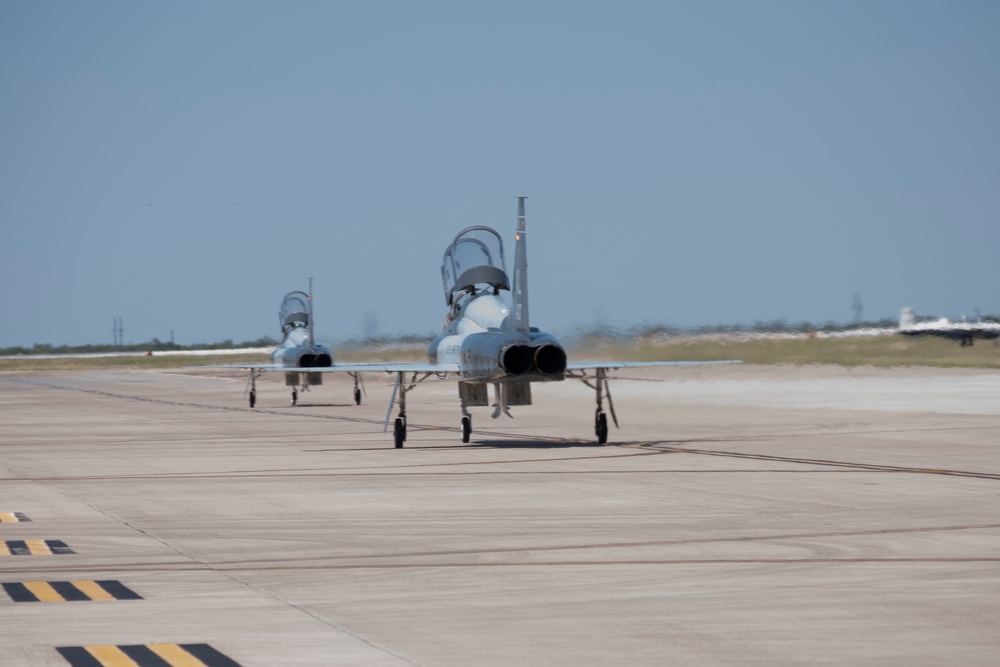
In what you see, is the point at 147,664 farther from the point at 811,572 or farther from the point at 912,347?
the point at 912,347

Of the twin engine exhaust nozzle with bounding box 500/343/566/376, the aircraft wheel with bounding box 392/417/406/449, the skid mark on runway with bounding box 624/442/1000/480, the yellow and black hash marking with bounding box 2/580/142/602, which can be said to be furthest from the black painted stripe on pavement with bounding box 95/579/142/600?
the aircraft wheel with bounding box 392/417/406/449

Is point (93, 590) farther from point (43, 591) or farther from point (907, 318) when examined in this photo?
point (907, 318)

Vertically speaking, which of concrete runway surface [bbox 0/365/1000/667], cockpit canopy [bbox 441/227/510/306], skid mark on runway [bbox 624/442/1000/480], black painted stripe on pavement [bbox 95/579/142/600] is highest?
cockpit canopy [bbox 441/227/510/306]

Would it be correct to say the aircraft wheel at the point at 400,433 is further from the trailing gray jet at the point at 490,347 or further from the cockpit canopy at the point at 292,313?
the cockpit canopy at the point at 292,313

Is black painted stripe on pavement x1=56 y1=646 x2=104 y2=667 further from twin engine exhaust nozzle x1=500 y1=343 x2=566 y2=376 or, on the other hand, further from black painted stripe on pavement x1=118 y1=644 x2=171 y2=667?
twin engine exhaust nozzle x1=500 y1=343 x2=566 y2=376

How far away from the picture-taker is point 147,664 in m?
7.41

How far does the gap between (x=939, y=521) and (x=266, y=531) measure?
21.7 feet

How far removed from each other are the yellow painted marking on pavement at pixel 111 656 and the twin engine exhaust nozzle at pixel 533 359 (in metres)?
16.8

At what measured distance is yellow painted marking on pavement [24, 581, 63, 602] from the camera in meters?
9.60

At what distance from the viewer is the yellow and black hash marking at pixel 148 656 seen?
7418 mm

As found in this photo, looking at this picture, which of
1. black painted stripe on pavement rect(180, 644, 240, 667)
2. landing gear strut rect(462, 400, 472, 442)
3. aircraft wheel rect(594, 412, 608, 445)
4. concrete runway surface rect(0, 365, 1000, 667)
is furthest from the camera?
landing gear strut rect(462, 400, 472, 442)

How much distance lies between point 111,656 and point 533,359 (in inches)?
675

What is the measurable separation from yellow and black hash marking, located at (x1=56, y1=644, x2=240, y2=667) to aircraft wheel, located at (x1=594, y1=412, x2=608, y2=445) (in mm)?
19216

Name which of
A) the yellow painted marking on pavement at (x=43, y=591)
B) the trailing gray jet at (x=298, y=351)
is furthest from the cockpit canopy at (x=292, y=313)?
the yellow painted marking on pavement at (x=43, y=591)
